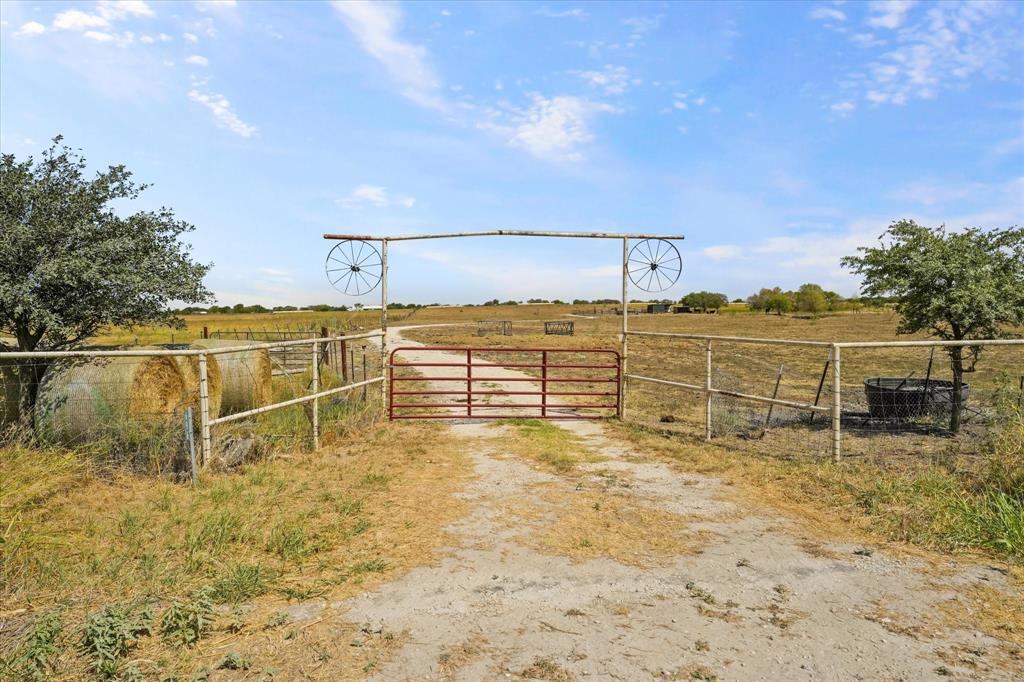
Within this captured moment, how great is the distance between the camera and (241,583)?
14.9ft

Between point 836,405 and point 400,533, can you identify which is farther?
point 836,405

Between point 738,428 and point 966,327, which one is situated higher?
point 966,327

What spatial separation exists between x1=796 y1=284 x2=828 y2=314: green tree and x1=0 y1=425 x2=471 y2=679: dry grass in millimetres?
104633

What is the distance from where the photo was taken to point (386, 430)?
1080cm

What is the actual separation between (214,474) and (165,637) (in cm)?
390

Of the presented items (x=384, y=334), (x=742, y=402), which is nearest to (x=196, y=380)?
(x=384, y=334)

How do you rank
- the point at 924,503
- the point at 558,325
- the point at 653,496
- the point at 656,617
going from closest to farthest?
the point at 656,617
the point at 924,503
the point at 653,496
the point at 558,325

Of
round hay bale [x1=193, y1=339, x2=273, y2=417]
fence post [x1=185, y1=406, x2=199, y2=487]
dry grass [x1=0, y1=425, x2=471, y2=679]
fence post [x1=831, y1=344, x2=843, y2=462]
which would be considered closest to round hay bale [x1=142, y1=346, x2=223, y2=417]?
round hay bale [x1=193, y1=339, x2=273, y2=417]

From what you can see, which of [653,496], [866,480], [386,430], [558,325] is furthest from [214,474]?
[558,325]

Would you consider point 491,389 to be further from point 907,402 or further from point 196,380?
point 907,402

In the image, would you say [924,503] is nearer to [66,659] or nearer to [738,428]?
[738,428]

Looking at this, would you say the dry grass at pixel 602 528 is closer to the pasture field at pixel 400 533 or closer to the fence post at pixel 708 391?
the pasture field at pixel 400 533

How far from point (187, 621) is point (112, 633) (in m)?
0.43

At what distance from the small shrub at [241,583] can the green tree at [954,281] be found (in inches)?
439
